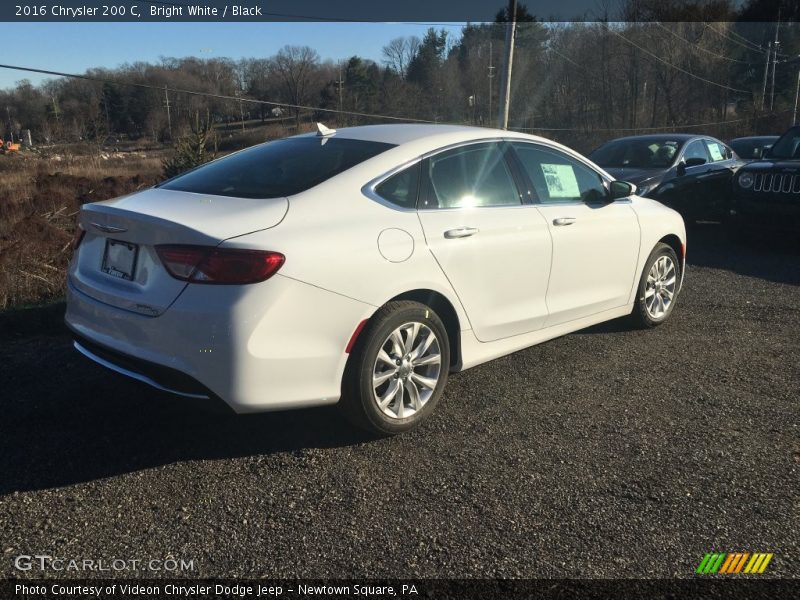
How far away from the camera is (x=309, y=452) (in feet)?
11.8

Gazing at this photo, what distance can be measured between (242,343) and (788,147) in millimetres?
9563

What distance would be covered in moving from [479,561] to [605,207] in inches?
128

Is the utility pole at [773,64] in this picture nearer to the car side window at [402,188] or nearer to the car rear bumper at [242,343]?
the car side window at [402,188]

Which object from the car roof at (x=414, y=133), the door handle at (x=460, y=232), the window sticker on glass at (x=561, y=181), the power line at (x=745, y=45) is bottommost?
the door handle at (x=460, y=232)

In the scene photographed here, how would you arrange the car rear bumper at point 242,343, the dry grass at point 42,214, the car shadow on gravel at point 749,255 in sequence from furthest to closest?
the car shadow on gravel at point 749,255 < the dry grass at point 42,214 < the car rear bumper at point 242,343

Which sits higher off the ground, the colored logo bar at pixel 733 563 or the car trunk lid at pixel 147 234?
the car trunk lid at pixel 147 234

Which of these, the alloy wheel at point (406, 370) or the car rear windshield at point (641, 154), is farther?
the car rear windshield at point (641, 154)

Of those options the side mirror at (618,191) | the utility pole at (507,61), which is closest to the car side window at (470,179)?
the side mirror at (618,191)

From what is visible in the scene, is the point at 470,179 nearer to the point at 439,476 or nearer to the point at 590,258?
the point at 590,258

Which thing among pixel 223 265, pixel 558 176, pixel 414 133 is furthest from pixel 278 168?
pixel 558 176

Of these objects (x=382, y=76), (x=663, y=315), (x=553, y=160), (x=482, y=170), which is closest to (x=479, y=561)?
(x=482, y=170)

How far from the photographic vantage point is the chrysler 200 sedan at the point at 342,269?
315 cm

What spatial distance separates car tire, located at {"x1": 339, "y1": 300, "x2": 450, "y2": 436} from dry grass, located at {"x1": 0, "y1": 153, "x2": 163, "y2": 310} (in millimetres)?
4622

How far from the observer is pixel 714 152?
11.6 m
